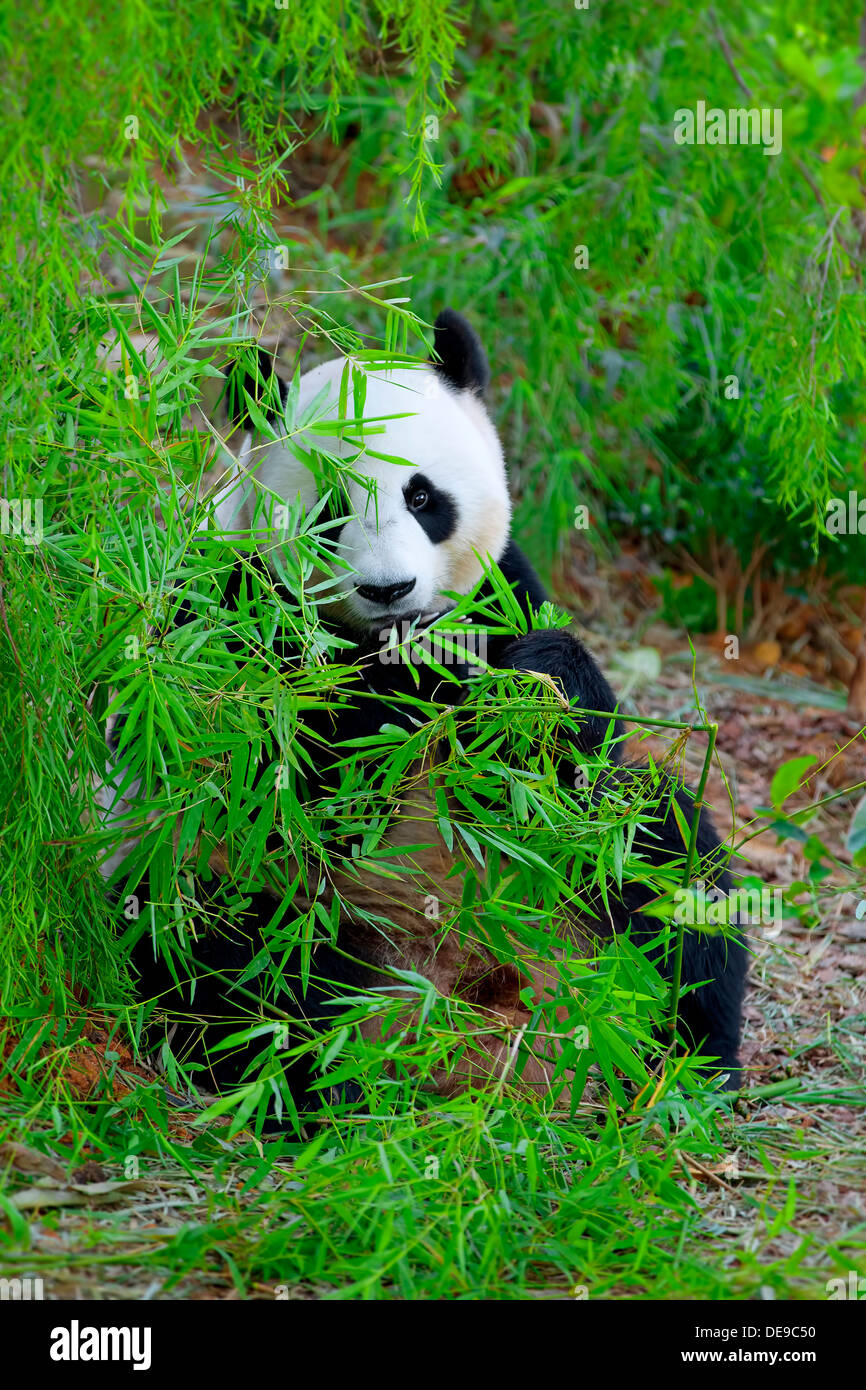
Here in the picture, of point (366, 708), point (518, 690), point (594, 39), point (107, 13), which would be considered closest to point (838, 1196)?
point (518, 690)

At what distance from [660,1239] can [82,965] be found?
46.0 inches

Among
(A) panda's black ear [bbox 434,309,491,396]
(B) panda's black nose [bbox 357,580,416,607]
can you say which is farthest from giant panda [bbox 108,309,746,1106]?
(A) panda's black ear [bbox 434,309,491,396]

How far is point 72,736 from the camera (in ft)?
7.53

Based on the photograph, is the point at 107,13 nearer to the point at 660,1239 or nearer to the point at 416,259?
the point at 660,1239

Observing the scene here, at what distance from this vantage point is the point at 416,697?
Answer: 2.53m

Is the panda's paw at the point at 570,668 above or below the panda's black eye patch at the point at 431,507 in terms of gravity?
below

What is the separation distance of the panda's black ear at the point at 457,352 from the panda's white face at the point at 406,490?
4 cm

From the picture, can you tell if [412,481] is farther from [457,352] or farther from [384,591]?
[457,352]

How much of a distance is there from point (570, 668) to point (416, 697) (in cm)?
37

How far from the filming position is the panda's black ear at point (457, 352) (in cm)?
314

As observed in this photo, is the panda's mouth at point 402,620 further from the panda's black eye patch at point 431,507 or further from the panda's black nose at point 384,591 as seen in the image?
the panda's black eye patch at point 431,507

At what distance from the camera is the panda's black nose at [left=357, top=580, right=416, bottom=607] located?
8.32 feet

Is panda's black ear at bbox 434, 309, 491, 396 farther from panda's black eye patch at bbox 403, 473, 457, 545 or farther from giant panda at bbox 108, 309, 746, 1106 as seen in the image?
panda's black eye patch at bbox 403, 473, 457, 545

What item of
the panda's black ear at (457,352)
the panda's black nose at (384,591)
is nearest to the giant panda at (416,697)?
the panda's black nose at (384,591)
